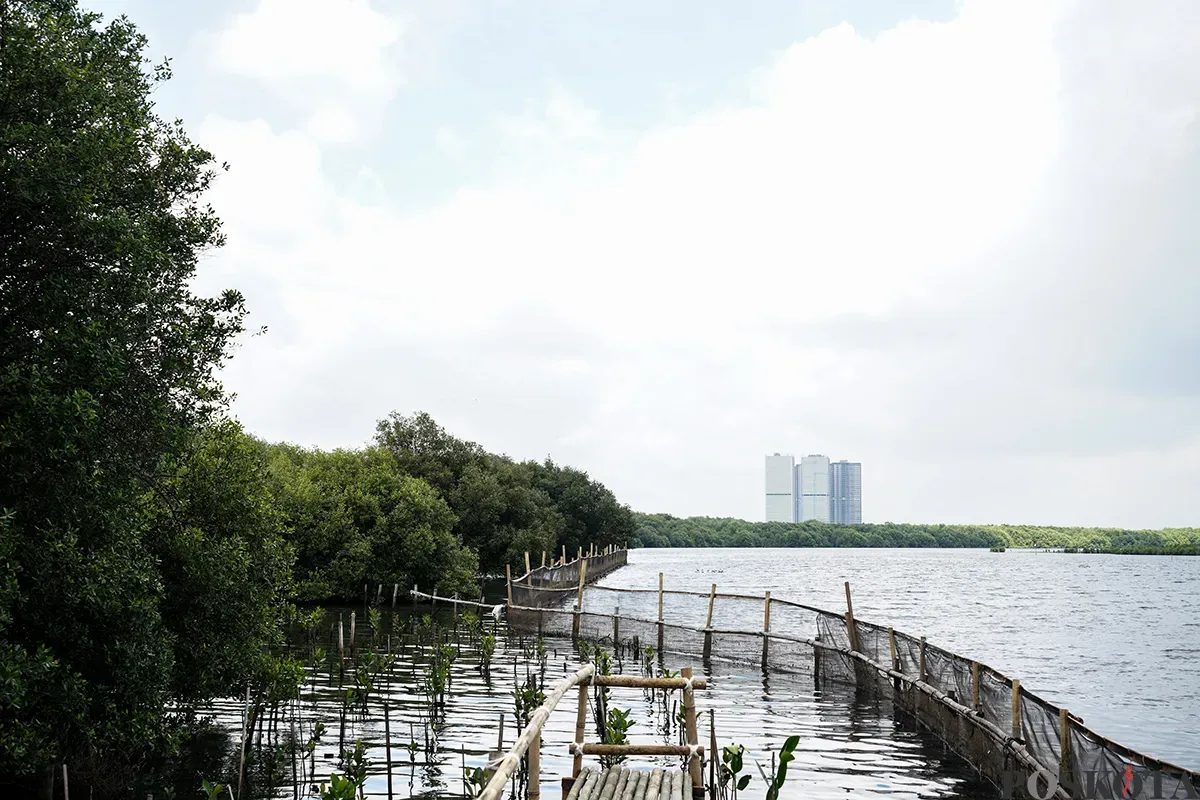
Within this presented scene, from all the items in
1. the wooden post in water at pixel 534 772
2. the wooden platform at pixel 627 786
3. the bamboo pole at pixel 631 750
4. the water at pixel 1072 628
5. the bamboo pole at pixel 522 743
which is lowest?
the water at pixel 1072 628

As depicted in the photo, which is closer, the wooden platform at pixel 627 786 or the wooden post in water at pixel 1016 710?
the wooden platform at pixel 627 786

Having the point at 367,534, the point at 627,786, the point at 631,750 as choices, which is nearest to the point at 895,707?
the point at 631,750

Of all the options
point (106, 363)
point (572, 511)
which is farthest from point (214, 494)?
point (572, 511)

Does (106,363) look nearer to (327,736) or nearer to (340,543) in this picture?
(327,736)

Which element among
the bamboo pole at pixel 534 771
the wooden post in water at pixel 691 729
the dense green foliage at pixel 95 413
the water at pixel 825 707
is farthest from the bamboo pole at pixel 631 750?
the dense green foliage at pixel 95 413

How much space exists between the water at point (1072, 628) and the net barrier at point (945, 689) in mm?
5220

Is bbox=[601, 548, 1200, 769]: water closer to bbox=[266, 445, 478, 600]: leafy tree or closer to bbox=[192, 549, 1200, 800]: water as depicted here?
bbox=[192, 549, 1200, 800]: water

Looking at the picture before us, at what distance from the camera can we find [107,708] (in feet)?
35.1

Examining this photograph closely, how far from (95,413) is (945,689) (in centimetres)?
1326

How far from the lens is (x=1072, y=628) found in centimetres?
4597

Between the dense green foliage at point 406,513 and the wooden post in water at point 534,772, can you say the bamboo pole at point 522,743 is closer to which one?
the wooden post in water at point 534,772

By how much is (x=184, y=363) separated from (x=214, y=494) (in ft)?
8.94

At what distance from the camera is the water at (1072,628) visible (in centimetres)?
2430

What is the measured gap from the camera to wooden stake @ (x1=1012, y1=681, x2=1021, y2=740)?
1150 cm
